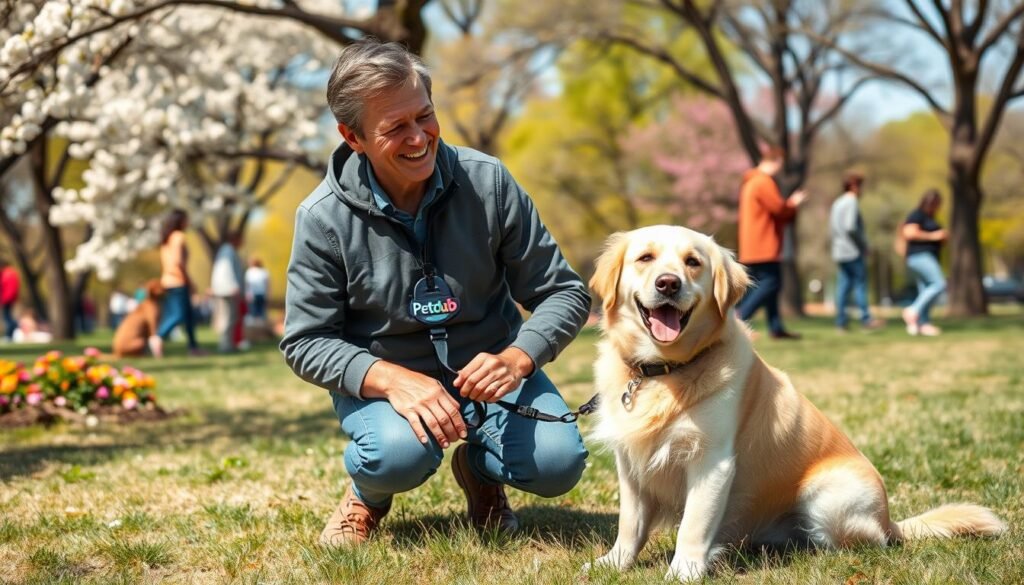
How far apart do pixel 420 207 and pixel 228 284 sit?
37.9ft

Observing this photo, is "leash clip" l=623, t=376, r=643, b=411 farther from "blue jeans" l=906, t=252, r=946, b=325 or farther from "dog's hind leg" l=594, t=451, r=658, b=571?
"blue jeans" l=906, t=252, r=946, b=325

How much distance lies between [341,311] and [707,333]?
50.2 inches

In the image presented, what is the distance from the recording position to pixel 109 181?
15984mm

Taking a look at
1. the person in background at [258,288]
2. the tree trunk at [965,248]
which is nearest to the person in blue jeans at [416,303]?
the tree trunk at [965,248]

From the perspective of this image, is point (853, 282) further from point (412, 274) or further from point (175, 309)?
point (412, 274)

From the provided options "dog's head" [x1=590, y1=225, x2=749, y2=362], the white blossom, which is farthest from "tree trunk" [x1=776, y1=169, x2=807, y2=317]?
"dog's head" [x1=590, y1=225, x2=749, y2=362]

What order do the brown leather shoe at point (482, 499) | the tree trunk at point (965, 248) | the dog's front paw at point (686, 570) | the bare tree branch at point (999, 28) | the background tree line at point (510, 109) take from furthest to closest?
the tree trunk at point (965, 248)
the bare tree branch at point (999, 28)
the background tree line at point (510, 109)
the brown leather shoe at point (482, 499)
the dog's front paw at point (686, 570)

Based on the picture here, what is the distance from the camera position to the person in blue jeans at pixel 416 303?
10.6ft

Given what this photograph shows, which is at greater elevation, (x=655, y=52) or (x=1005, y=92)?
(x=655, y=52)

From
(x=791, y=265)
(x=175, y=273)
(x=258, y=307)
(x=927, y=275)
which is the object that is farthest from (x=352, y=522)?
(x=791, y=265)

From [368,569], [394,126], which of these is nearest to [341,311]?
[394,126]

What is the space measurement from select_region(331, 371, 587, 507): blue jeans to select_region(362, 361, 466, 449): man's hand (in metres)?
0.09

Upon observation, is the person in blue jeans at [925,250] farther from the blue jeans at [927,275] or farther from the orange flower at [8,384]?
the orange flower at [8,384]

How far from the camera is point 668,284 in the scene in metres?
2.96
